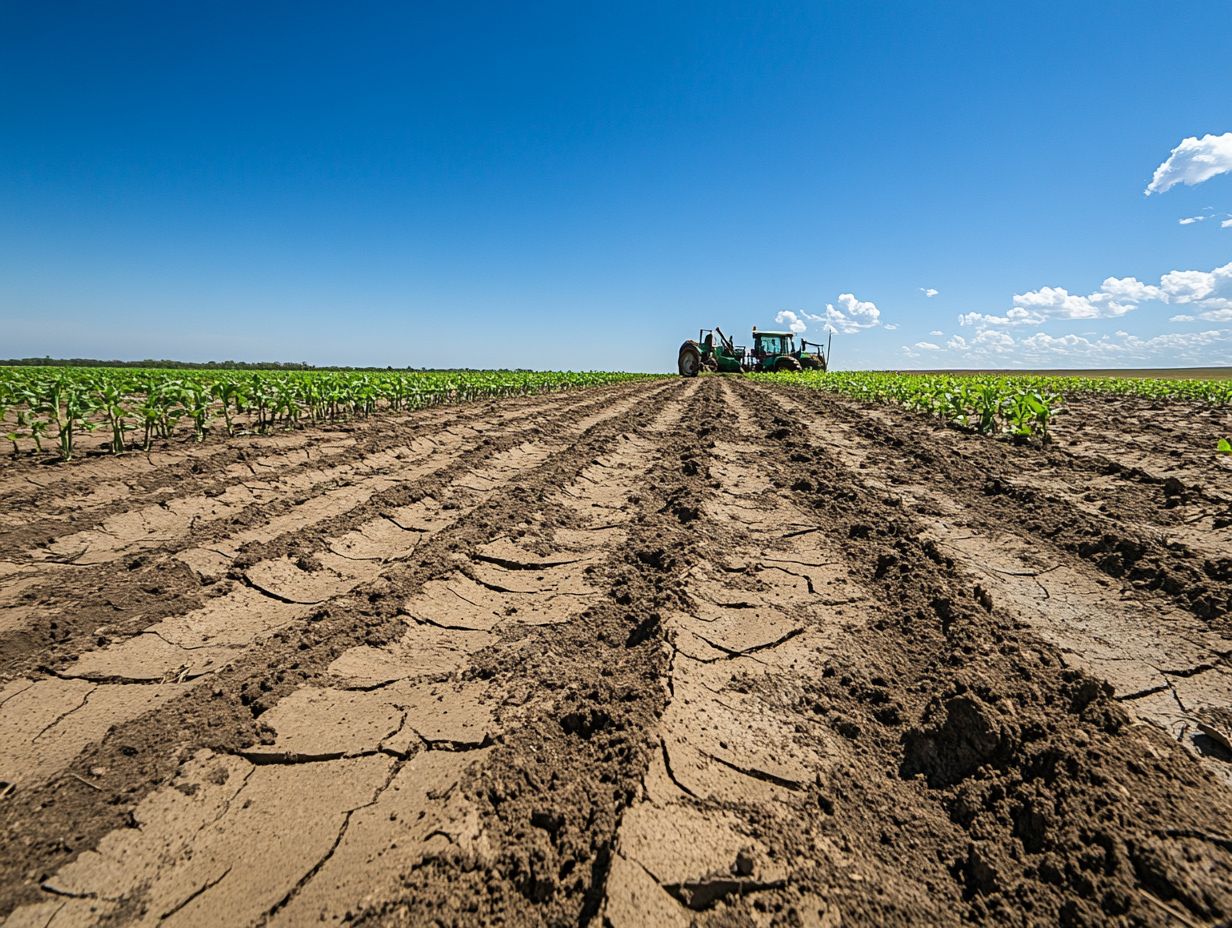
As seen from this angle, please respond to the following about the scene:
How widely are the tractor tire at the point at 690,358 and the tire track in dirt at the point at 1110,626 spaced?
2967cm

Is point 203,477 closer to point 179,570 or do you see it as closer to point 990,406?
point 179,570

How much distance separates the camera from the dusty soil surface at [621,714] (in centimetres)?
135

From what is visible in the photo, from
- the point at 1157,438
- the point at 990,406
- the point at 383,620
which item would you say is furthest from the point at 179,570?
the point at 1157,438

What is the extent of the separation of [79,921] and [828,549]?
3.64 m

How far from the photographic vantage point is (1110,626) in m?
2.60

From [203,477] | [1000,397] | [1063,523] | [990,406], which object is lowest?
[1063,523]

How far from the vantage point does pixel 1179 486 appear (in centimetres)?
443

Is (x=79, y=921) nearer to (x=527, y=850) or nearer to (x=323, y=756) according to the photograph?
(x=323, y=756)

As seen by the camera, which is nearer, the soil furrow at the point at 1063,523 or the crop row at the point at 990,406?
the soil furrow at the point at 1063,523

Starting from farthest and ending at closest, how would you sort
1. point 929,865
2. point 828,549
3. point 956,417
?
point 956,417
point 828,549
point 929,865

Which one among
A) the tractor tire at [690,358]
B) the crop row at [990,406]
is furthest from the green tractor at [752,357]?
the crop row at [990,406]

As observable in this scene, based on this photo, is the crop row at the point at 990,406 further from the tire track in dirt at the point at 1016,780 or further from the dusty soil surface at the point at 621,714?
the tire track in dirt at the point at 1016,780

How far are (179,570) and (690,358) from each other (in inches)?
1262

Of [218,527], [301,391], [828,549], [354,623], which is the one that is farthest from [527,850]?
[301,391]
